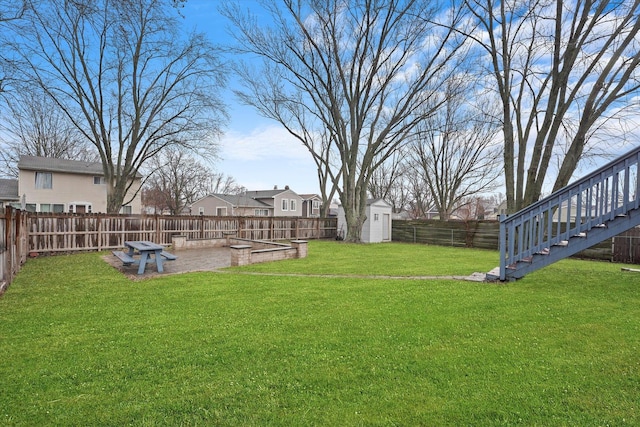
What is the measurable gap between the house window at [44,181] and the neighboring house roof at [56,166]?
0.51m

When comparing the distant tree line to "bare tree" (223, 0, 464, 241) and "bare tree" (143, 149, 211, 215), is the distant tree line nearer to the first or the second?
"bare tree" (223, 0, 464, 241)

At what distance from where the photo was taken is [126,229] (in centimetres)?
1365

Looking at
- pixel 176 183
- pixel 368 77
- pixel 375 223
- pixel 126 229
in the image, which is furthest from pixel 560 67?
pixel 176 183

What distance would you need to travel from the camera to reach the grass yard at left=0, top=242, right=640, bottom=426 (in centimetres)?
227

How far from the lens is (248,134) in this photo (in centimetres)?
2273

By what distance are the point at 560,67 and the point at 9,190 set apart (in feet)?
110

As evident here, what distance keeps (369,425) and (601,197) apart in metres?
6.68

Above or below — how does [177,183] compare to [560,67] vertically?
below

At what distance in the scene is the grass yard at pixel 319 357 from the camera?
89.4 inches

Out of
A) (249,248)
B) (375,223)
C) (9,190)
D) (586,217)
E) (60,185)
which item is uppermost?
(60,185)

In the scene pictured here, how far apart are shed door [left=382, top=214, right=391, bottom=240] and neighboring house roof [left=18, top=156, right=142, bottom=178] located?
1956 cm

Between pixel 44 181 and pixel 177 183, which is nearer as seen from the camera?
pixel 44 181

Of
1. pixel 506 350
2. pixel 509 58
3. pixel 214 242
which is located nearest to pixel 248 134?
pixel 214 242

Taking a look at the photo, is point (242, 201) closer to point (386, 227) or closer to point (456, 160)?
point (386, 227)
